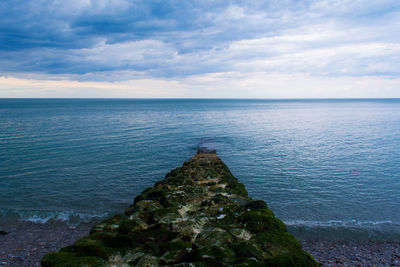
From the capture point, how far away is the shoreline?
42.8ft

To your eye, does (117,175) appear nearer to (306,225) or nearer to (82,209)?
(82,209)

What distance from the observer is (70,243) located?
48.8ft

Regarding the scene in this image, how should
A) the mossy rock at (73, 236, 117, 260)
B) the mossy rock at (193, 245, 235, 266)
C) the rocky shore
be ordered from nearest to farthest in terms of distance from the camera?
the mossy rock at (193, 245, 235, 266)
the rocky shore
the mossy rock at (73, 236, 117, 260)

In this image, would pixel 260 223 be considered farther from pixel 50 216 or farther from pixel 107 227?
pixel 50 216

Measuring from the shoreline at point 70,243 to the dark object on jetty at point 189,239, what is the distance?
14.6ft

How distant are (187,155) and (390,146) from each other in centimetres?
3465

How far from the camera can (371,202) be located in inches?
809

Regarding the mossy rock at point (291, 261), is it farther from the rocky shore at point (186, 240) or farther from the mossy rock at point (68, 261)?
the mossy rock at point (68, 261)

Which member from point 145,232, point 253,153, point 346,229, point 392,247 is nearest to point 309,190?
point 346,229

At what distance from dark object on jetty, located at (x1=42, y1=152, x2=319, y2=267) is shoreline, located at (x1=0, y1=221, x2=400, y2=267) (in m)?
4.46

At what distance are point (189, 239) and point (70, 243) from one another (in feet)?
28.7

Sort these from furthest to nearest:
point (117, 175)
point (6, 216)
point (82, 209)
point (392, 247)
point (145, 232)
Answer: point (117, 175), point (82, 209), point (6, 216), point (392, 247), point (145, 232)

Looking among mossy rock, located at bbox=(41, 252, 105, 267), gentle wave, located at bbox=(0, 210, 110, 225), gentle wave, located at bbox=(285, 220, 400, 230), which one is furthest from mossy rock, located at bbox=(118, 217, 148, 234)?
gentle wave, located at bbox=(285, 220, 400, 230)

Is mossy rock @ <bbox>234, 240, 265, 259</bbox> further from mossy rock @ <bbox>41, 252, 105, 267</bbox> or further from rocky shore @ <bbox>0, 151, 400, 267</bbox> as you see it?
mossy rock @ <bbox>41, 252, 105, 267</bbox>
